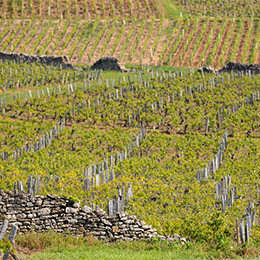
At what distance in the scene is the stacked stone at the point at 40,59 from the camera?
43188mm

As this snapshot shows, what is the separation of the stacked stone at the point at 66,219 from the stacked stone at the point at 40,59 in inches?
1166

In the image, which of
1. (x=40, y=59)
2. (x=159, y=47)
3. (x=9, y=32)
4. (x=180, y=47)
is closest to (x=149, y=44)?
(x=159, y=47)

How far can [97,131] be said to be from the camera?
28688 millimetres

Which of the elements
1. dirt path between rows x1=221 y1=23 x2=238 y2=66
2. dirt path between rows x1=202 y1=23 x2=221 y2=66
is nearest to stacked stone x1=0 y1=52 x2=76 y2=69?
dirt path between rows x1=202 y1=23 x2=221 y2=66

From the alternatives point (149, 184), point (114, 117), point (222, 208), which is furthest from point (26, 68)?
point (222, 208)

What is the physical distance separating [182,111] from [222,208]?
1563 centimetres

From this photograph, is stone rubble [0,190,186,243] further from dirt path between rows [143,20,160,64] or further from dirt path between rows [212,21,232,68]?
dirt path between rows [143,20,160,64]

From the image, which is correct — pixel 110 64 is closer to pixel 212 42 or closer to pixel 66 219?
pixel 212 42

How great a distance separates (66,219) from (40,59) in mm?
32134

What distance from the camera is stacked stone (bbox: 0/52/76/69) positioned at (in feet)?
142

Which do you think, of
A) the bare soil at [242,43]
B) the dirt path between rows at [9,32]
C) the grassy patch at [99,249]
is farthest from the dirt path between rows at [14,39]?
the grassy patch at [99,249]

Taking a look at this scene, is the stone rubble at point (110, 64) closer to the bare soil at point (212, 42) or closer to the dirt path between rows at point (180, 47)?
the dirt path between rows at point (180, 47)

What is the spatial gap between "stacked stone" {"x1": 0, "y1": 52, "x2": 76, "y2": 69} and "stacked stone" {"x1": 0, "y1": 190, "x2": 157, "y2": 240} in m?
29.6

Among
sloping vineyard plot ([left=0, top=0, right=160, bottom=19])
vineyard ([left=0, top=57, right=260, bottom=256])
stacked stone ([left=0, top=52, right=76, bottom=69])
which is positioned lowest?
vineyard ([left=0, top=57, right=260, bottom=256])
